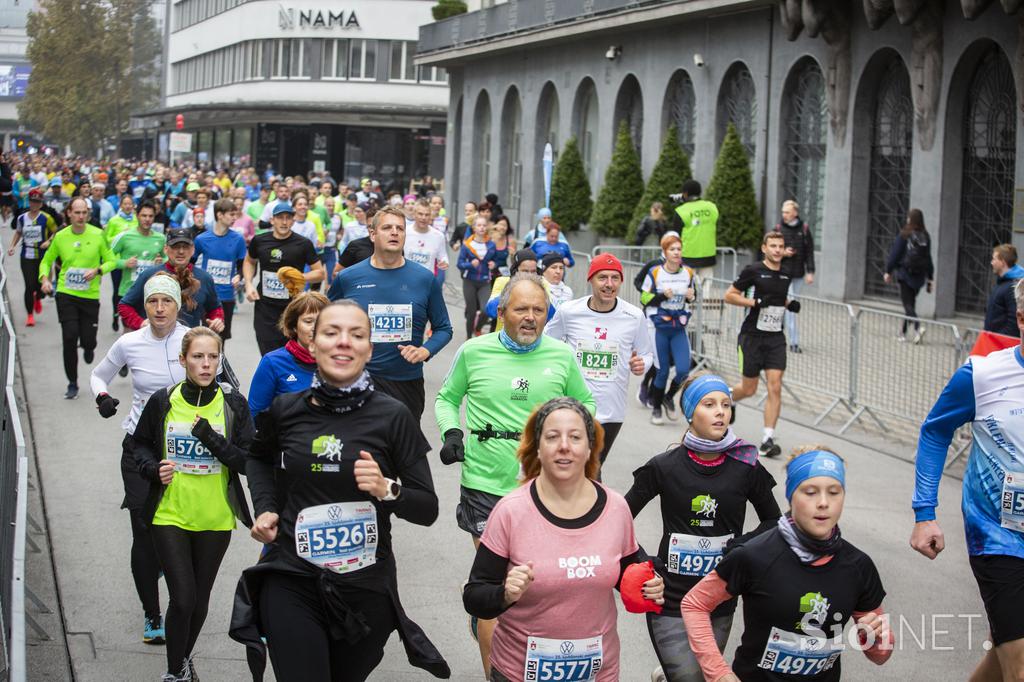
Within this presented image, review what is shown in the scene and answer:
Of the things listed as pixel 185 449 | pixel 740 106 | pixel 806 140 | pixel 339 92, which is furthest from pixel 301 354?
pixel 339 92

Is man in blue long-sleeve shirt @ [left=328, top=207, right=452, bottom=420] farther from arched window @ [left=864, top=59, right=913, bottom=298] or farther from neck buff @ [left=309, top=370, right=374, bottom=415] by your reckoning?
arched window @ [left=864, top=59, right=913, bottom=298]

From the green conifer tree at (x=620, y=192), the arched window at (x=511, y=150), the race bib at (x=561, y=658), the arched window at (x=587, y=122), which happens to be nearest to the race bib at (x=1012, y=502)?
the race bib at (x=561, y=658)

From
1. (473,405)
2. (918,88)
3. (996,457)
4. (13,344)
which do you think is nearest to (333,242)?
(918,88)

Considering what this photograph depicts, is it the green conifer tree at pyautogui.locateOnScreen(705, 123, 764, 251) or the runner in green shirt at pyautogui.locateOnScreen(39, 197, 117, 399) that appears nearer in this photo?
the runner in green shirt at pyautogui.locateOnScreen(39, 197, 117, 399)

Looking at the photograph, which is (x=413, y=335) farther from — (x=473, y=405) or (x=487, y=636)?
(x=487, y=636)

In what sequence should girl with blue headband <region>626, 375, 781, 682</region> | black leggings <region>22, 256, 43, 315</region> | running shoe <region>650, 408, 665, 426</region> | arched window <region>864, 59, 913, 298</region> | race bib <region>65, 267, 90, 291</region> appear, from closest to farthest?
girl with blue headband <region>626, 375, 781, 682</region>, running shoe <region>650, 408, 665, 426</region>, race bib <region>65, 267, 90, 291</region>, black leggings <region>22, 256, 43, 315</region>, arched window <region>864, 59, 913, 298</region>

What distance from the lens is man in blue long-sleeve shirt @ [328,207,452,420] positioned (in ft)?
30.3

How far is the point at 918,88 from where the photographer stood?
Answer: 22.6 meters

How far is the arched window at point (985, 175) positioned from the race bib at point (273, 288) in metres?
12.2

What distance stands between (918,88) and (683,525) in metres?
17.9

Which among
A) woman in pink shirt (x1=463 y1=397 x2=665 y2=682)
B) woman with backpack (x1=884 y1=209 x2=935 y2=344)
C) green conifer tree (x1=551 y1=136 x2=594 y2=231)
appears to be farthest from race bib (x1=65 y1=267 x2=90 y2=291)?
green conifer tree (x1=551 y1=136 x2=594 y2=231)

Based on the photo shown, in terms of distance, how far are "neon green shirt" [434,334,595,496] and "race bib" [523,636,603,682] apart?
2.11m

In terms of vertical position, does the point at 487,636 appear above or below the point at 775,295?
below

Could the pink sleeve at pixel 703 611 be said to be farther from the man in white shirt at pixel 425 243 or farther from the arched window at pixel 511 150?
the arched window at pixel 511 150
